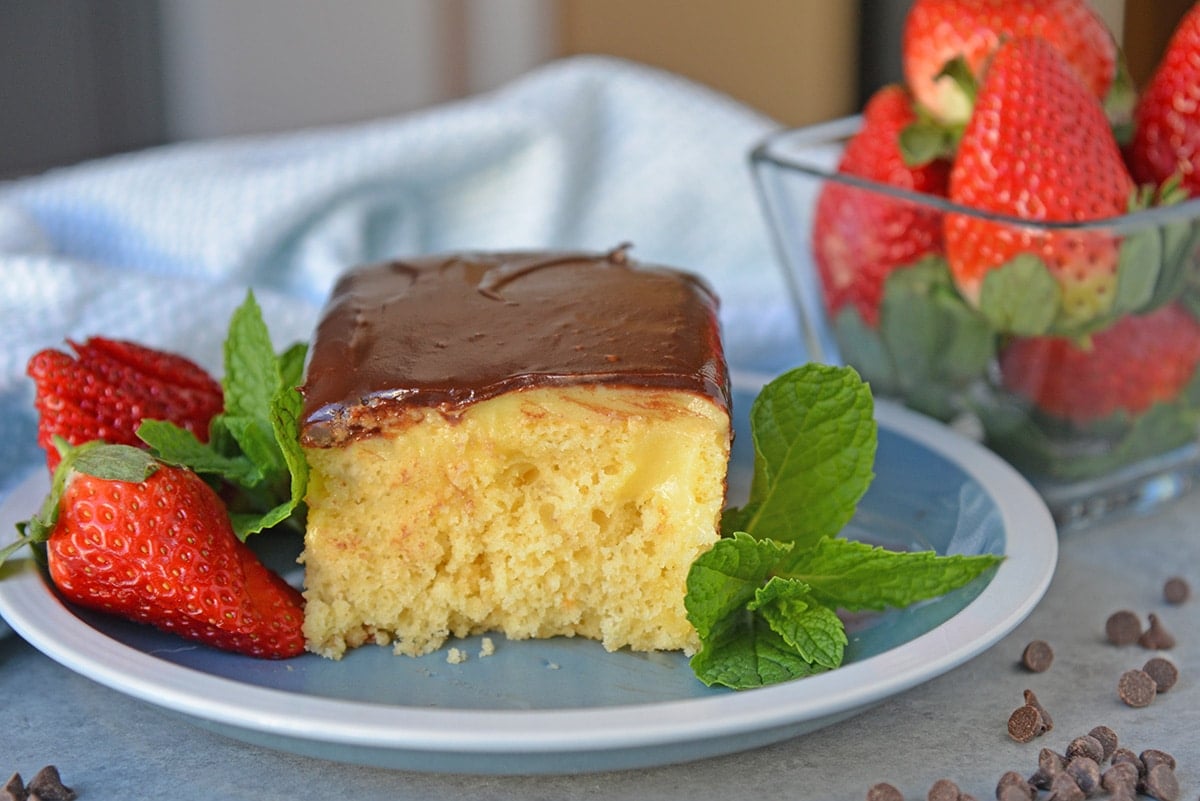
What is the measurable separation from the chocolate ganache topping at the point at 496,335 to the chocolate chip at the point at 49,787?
395 millimetres

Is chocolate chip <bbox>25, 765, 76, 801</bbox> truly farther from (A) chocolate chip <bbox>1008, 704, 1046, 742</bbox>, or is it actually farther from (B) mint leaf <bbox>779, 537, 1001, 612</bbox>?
(A) chocolate chip <bbox>1008, 704, 1046, 742</bbox>

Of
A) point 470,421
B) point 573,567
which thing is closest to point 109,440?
point 470,421

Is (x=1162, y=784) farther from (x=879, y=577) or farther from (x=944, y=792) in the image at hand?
(x=879, y=577)

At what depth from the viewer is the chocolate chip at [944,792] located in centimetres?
120

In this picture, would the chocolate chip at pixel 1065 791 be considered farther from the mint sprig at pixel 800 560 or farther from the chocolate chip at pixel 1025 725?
the mint sprig at pixel 800 560

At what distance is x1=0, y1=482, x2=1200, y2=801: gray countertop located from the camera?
125 cm

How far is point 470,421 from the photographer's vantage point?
139 centimetres

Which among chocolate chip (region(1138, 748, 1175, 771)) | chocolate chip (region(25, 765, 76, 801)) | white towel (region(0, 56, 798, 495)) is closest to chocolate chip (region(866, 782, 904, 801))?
chocolate chip (region(1138, 748, 1175, 771))

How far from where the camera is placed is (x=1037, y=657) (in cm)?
148

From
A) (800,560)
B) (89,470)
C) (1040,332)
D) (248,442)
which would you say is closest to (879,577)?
(800,560)

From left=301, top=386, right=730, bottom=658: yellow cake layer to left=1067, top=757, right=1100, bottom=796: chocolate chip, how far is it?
1.32 feet

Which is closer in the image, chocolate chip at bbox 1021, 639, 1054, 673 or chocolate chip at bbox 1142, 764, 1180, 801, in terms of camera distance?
chocolate chip at bbox 1142, 764, 1180, 801

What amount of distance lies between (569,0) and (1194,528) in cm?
274

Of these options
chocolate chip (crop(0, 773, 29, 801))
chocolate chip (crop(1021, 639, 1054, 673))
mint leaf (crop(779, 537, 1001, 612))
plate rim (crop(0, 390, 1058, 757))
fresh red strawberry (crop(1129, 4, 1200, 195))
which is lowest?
chocolate chip (crop(1021, 639, 1054, 673))
